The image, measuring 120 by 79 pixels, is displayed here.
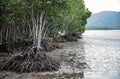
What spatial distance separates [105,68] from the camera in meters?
16.6

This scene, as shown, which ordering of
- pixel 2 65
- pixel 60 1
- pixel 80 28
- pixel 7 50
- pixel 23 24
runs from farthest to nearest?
pixel 80 28 < pixel 23 24 < pixel 7 50 < pixel 60 1 < pixel 2 65

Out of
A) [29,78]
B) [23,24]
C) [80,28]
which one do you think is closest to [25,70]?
[29,78]

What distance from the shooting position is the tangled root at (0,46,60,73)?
15573 mm

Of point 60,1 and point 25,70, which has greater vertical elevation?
point 60,1

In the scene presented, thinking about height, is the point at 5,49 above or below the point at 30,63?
below

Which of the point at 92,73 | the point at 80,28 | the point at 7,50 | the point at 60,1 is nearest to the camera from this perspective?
the point at 92,73

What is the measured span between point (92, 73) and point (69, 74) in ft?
4.44

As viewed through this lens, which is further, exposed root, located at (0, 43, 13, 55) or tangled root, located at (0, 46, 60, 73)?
exposed root, located at (0, 43, 13, 55)

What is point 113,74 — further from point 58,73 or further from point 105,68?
point 58,73

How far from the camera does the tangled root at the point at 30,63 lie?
15573 millimetres

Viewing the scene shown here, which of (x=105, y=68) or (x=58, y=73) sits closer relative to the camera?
(x=58, y=73)

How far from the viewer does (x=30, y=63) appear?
15812 mm

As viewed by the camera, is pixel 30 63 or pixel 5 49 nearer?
pixel 30 63

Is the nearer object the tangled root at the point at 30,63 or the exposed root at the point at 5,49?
the tangled root at the point at 30,63
